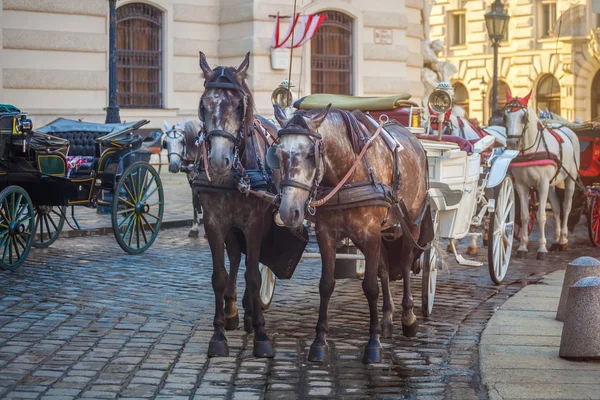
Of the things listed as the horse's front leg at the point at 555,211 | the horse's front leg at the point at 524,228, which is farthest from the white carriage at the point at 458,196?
the horse's front leg at the point at 555,211

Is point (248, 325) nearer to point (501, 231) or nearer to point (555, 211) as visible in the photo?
point (501, 231)

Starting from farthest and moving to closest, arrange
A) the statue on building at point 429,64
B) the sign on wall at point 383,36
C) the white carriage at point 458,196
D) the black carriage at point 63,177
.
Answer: the statue on building at point 429,64
the sign on wall at point 383,36
the black carriage at point 63,177
the white carriage at point 458,196

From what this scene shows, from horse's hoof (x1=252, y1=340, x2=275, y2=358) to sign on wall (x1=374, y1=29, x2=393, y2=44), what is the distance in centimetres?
1905

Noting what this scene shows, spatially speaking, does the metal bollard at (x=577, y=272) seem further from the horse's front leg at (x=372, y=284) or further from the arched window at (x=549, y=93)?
the arched window at (x=549, y=93)

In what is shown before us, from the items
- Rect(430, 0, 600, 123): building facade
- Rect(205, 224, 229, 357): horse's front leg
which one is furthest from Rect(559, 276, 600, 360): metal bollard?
Rect(430, 0, 600, 123): building facade

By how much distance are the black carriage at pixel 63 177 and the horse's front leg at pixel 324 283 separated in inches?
194

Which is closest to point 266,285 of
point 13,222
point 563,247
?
point 13,222

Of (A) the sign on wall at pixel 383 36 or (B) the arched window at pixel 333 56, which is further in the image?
(A) the sign on wall at pixel 383 36

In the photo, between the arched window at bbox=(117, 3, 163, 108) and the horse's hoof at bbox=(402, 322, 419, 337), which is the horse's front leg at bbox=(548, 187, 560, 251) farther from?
the arched window at bbox=(117, 3, 163, 108)

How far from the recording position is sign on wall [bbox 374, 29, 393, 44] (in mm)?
26203

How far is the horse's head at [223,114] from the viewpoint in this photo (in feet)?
24.8

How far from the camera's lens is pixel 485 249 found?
14.6m

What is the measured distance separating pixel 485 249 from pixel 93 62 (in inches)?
448

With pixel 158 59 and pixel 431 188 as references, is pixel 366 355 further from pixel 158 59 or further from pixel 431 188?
pixel 158 59
